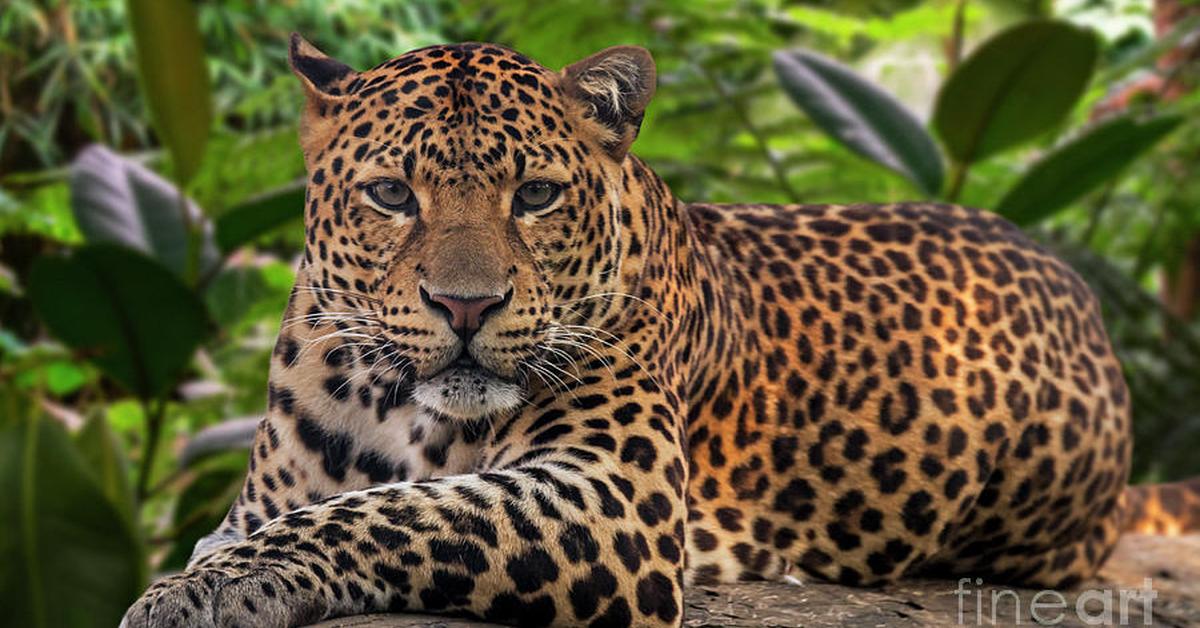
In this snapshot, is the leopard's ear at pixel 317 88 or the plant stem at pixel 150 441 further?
the plant stem at pixel 150 441

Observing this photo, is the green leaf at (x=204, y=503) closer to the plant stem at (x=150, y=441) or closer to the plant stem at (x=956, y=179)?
the plant stem at (x=150, y=441)

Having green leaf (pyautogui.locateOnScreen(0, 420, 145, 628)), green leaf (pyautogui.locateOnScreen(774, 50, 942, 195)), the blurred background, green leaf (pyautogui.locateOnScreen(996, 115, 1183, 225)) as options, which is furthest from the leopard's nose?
green leaf (pyautogui.locateOnScreen(996, 115, 1183, 225))

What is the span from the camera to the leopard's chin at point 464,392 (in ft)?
9.04

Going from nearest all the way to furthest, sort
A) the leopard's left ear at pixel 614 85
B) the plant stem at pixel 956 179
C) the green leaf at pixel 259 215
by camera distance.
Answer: the leopard's left ear at pixel 614 85, the green leaf at pixel 259 215, the plant stem at pixel 956 179

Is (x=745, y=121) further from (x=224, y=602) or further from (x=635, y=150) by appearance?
(x=224, y=602)

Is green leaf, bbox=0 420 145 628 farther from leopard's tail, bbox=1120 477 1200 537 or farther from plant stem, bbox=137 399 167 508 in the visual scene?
leopard's tail, bbox=1120 477 1200 537

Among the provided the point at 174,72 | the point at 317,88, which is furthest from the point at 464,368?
the point at 174,72

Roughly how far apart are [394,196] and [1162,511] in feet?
11.9

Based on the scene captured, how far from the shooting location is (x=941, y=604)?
3.75 meters

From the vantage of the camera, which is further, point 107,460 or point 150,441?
point 150,441

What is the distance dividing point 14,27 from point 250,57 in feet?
6.94

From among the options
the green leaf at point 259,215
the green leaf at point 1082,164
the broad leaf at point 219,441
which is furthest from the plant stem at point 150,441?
the green leaf at point 1082,164

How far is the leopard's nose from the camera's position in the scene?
8.77 feet

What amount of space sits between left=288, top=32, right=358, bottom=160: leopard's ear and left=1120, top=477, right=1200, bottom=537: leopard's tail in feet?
11.5
